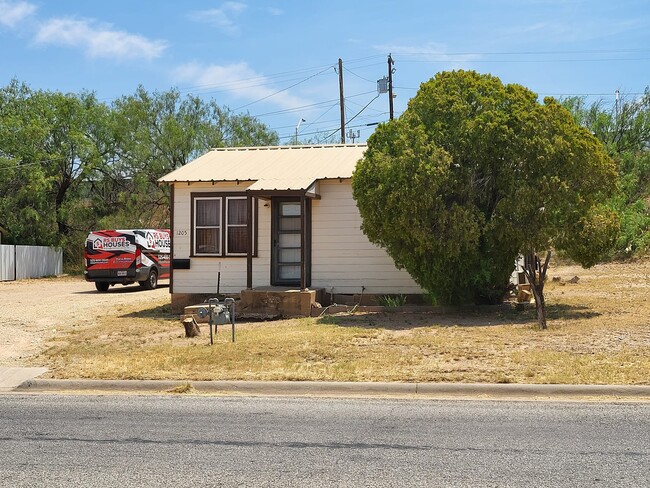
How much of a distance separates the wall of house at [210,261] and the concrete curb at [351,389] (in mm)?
8295

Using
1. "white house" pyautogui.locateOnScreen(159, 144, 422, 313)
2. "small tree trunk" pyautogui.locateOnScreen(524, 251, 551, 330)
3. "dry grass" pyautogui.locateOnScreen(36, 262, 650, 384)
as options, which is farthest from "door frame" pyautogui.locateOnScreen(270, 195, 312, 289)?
"small tree trunk" pyautogui.locateOnScreen(524, 251, 551, 330)

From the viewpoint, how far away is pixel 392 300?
56.2 ft

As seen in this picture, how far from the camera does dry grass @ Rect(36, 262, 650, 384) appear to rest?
9.88m

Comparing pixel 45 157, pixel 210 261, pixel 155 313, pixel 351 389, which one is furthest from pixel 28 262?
pixel 351 389

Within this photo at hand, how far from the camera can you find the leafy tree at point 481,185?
1436 cm

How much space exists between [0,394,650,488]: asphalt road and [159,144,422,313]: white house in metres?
8.87

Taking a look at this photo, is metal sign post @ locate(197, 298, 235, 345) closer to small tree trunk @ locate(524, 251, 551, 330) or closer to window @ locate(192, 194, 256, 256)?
small tree trunk @ locate(524, 251, 551, 330)

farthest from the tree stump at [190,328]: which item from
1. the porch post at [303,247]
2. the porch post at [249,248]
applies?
the porch post at [303,247]

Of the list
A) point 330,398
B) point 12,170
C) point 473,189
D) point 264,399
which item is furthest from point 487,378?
point 12,170

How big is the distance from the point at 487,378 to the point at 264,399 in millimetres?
2788

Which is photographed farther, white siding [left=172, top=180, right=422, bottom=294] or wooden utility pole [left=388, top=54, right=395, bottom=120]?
wooden utility pole [left=388, top=54, right=395, bottom=120]

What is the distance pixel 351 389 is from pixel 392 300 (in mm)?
7898

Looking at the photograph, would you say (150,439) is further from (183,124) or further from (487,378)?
(183,124)

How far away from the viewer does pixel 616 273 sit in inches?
905
